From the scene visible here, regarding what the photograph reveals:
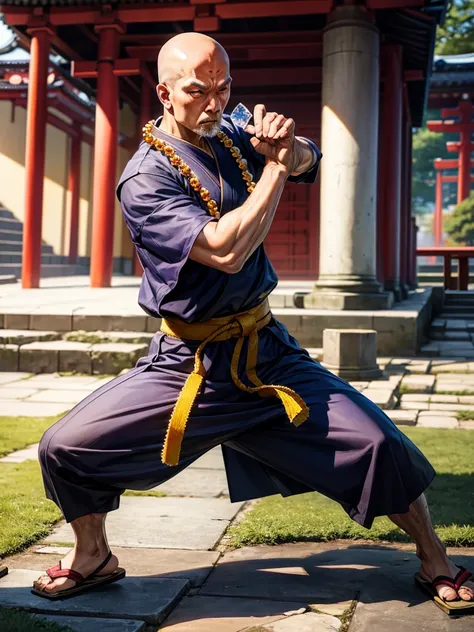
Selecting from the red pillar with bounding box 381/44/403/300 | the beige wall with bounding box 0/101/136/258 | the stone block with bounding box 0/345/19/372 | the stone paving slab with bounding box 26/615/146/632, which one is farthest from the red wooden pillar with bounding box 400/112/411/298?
the stone paving slab with bounding box 26/615/146/632

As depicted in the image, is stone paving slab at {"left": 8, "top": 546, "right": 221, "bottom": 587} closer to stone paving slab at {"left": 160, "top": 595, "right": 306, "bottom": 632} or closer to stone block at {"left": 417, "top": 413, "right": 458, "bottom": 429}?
stone paving slab at {"left": 160, "top": 595, "right": 306, "bottom": 632}

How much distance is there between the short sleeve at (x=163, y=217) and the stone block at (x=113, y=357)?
543 centimetres

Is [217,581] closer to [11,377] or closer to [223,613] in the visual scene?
[223,613]

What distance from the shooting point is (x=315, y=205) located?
1597 cm

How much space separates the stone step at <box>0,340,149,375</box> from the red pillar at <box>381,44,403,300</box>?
5215 mm

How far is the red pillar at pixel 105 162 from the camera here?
1180 centimetres

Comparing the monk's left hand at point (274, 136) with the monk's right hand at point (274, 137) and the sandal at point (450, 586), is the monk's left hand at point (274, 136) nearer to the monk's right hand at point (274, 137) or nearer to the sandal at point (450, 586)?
the monk's right hand at point (274, 137)

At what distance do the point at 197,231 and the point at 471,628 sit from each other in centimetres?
129

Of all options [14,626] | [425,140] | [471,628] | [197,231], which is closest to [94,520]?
[14,626]

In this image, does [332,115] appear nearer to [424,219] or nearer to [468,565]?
[468,565]

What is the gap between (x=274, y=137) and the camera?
237cm

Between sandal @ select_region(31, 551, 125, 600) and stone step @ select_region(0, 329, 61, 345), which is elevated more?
stone step @ select_region(0, 329, 61, 345)

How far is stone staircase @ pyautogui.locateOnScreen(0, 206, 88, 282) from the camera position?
17344 mm

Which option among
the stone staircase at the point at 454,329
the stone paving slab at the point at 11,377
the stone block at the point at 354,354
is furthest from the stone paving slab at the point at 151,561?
the stone staircase at the point at 454,329
